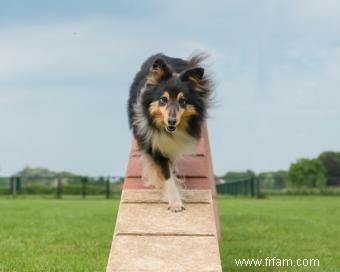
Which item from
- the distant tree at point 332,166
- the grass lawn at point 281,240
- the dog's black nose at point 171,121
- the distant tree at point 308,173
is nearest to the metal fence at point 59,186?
the distant tree at point 308,173

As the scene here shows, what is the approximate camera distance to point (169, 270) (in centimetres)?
446

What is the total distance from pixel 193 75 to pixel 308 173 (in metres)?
25.4

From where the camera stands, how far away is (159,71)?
5309 millimetres

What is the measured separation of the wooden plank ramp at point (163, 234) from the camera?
4.52 metres

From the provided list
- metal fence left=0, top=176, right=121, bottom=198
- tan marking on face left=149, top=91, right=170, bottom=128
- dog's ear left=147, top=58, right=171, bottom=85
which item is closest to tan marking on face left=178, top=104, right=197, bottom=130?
tan marking on face left=149, top=91, right=170, bottom=128

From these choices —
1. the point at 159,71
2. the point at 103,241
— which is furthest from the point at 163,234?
the point at 103,241

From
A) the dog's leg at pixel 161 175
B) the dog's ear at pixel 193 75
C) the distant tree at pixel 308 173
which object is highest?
the distant tree at pixel 308 173

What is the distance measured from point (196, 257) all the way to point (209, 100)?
1783 mm

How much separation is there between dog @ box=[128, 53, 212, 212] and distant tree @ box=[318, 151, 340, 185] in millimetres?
24511

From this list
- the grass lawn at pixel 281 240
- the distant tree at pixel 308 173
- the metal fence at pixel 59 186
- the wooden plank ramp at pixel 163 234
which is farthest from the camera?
the distant tree at pixel 308 173

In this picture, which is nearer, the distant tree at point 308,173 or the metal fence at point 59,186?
the metal fence at point 59,186

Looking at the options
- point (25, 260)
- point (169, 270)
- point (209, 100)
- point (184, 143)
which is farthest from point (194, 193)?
point (25, 260)

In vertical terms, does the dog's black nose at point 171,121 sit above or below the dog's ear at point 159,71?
below

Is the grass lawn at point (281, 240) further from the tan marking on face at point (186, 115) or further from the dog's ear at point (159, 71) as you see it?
the dog's ear at point (159, 71)
